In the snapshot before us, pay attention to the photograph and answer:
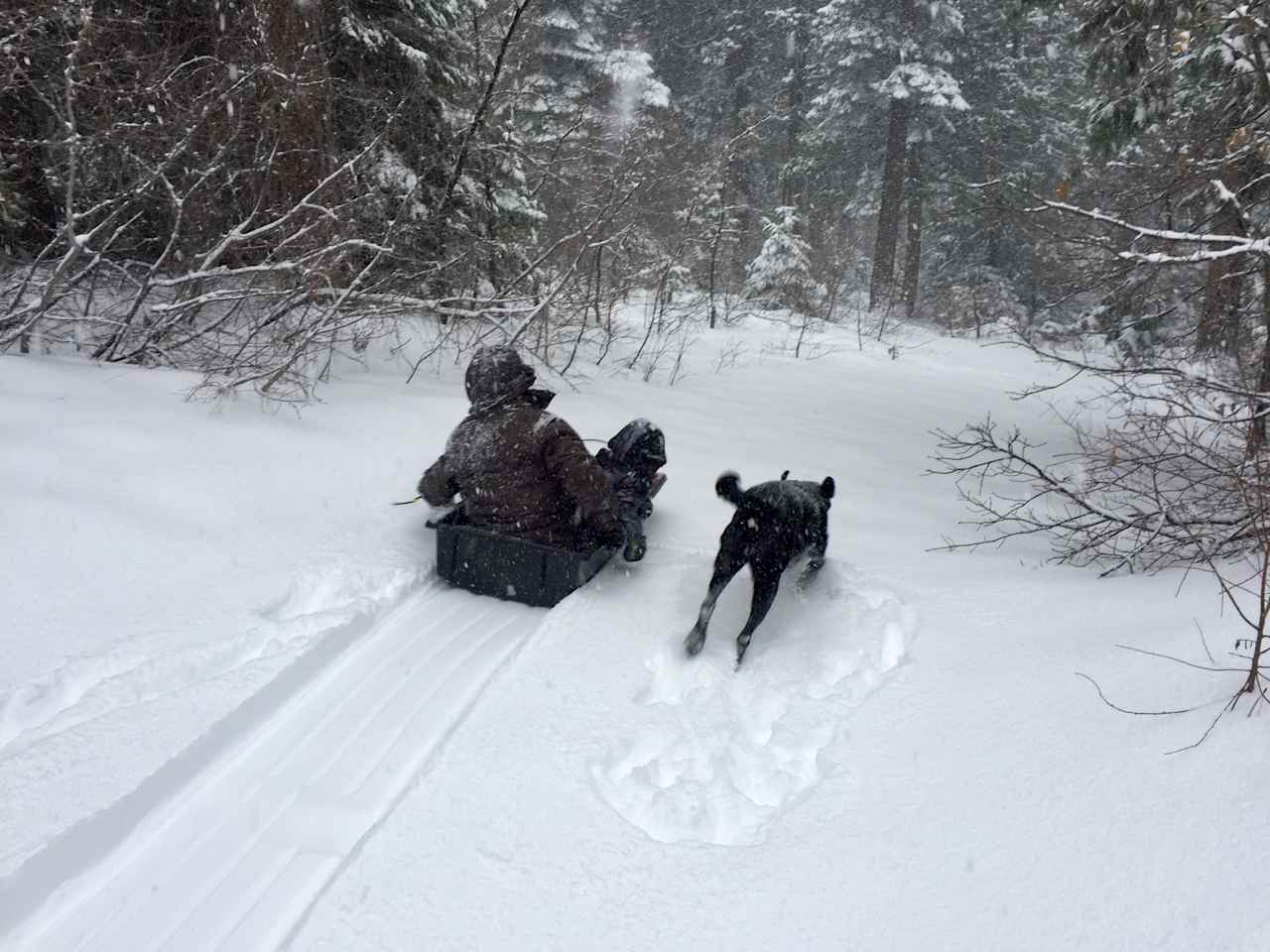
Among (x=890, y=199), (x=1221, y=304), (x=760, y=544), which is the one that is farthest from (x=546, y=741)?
(x=890, y=199)

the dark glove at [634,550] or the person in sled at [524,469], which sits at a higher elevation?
the person in sled at [524,469]

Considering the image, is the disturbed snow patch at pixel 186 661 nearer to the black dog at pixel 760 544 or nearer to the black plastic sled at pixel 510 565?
the black plastic sled at pixel 510 565

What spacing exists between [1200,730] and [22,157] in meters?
8.77

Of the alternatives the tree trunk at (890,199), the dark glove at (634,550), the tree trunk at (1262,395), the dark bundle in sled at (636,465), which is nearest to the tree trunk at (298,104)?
the dark bundle in sled at (636,465)

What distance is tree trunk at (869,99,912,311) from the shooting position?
20562 millimetres

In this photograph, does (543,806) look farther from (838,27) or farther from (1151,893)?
(838,27)

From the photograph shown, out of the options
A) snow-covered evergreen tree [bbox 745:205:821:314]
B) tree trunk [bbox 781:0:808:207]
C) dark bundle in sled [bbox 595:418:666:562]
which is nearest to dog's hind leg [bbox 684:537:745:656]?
dark bundle in sled [bbox 595:418:666:562]

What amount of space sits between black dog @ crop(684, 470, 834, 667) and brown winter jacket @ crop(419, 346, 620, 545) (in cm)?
69

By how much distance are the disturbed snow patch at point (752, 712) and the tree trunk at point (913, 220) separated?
68.7 feet

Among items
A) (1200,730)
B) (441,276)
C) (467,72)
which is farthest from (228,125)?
(1200,730)

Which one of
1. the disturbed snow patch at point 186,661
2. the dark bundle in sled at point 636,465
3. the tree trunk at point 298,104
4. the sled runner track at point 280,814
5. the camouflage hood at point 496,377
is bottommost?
the sled runner track at point 280,814

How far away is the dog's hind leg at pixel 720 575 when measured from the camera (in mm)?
3494

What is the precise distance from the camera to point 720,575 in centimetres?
363

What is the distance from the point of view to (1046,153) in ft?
72.9
